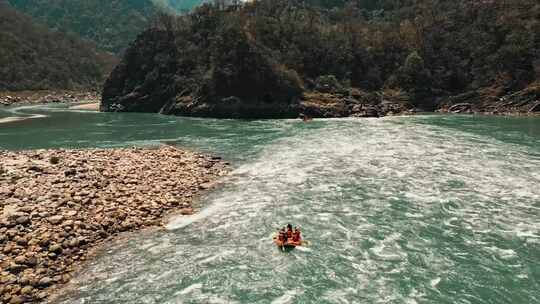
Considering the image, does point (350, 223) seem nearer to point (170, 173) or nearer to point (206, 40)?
point (170, 173)

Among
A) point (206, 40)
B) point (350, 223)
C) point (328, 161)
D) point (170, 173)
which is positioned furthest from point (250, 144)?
point (206, 40)

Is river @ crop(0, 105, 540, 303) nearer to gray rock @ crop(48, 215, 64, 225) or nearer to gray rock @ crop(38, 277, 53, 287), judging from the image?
gray rock @ crop(38, 277, 53, 287)

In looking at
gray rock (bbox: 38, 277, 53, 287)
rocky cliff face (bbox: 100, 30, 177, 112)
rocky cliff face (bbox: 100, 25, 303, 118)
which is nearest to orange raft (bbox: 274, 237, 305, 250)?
gray rock (bbox: 38, 277, 53, 287)

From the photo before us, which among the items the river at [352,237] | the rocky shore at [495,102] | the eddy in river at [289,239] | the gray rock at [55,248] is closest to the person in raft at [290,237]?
the eddy in river at [289,239]

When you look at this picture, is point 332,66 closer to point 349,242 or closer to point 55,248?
point 349,242

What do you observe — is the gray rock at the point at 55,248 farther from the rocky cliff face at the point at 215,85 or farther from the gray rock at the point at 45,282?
the rocky cliff face at the point at 215,85
